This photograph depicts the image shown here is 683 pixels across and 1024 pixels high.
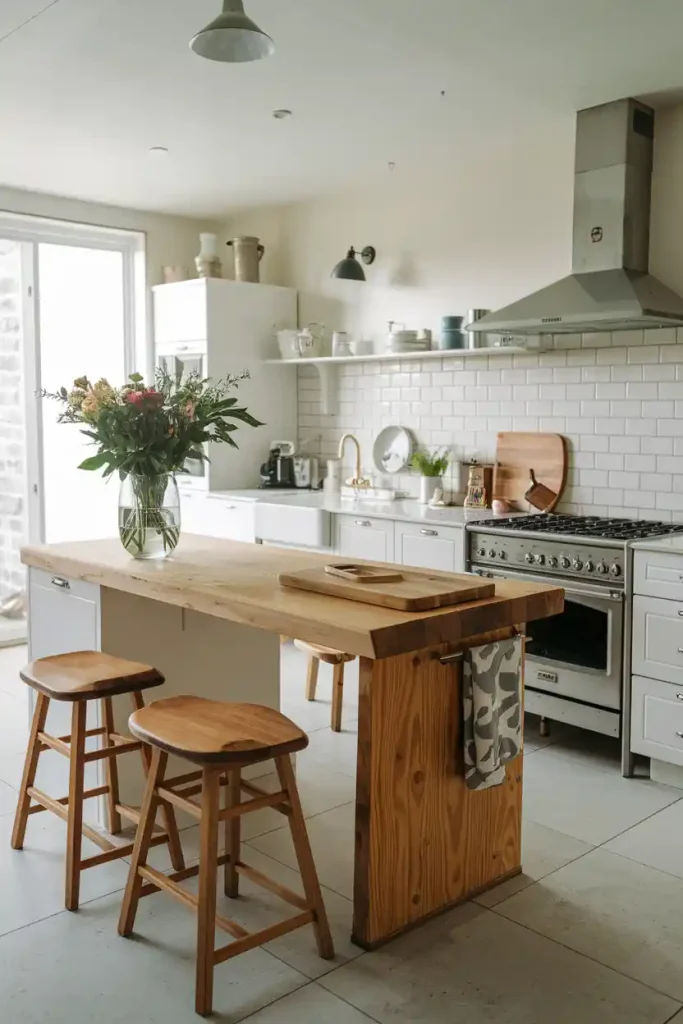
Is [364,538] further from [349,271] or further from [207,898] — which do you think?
[207,898]

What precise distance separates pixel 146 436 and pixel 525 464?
2.51m

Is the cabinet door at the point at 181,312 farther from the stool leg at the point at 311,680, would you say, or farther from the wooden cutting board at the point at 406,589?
the wooden cutting board at the point at 406,589

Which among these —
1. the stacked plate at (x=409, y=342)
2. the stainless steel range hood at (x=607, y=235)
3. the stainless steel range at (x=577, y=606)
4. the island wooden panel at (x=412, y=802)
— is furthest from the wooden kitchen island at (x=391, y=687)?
the stacked plate at (x=409, y=342)

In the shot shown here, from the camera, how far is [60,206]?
5945 millimetres

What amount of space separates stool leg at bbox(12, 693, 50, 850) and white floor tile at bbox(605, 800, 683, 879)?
6.25 feet

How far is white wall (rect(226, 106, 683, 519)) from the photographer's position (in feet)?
14.5

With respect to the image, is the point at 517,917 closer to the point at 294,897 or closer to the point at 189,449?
the point at 294,897

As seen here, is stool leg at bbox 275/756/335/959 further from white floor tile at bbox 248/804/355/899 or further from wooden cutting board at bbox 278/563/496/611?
wooden cutting board at bbox 278/563/496/611

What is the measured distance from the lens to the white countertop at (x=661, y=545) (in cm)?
359

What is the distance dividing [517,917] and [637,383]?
268 centimetres

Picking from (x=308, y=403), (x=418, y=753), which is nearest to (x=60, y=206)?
(x=308, y=403)

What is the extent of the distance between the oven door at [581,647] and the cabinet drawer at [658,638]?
0.08 meters

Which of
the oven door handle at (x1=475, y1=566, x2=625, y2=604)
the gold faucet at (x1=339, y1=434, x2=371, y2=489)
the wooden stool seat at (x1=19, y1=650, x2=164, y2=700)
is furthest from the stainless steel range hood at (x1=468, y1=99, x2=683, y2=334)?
the wooden stool seat at (x1=19, y1=650, x2=164, y2=700)

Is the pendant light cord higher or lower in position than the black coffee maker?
higher
